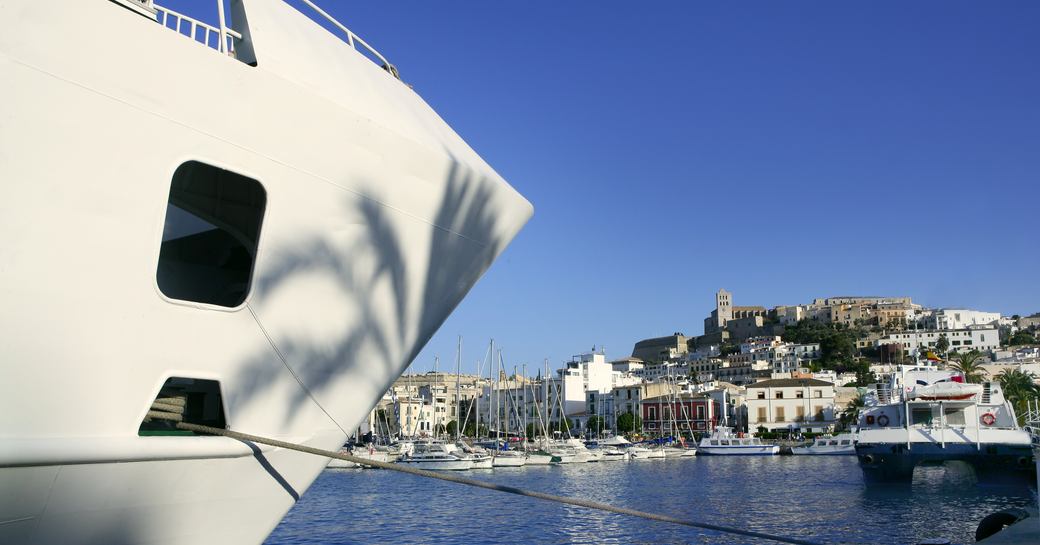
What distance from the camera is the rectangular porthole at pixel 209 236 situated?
6.95m

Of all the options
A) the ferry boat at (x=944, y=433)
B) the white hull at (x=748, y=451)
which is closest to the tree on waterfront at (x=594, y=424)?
the white hull at (x=748, y=451)

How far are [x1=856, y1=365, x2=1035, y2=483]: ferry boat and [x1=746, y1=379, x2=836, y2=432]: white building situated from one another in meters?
59.7

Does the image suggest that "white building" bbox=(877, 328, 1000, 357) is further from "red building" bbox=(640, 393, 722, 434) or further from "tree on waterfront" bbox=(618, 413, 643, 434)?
"tree on waterfront" bbox=(618, 413, 643, 434)

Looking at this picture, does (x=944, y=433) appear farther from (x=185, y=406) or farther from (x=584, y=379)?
(x=584, y=379)

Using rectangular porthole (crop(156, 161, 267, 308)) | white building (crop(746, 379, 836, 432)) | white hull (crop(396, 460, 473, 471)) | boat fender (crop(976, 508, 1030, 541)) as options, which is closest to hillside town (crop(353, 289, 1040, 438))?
white building (crop(746, 379, 836, 432))

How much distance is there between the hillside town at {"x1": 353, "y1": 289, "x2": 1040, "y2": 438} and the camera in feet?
316

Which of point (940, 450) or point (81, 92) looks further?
point (940, 450)

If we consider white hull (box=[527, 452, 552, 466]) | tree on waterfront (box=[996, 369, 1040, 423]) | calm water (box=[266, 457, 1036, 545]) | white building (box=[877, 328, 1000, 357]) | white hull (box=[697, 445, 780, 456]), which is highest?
white building (box=[877, 328, 1000, 357])

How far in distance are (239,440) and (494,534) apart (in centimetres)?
1689

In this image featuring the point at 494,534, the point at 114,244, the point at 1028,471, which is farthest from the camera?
the point at 1028,471

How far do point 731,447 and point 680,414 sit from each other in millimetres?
20896

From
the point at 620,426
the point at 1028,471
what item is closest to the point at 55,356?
the point at 1028,471

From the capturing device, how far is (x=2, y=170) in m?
4.99

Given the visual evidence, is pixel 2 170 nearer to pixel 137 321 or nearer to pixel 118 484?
pixel 137 321
